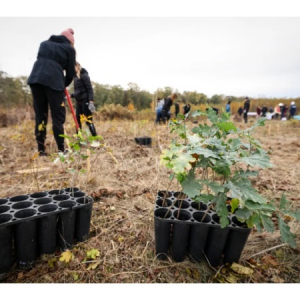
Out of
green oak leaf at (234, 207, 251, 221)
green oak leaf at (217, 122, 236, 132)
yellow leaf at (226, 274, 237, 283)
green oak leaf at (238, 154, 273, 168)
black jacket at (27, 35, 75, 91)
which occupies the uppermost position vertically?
black jacket at (27, 35, 75, 91)

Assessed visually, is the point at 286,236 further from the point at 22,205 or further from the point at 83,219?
the point at 22,205

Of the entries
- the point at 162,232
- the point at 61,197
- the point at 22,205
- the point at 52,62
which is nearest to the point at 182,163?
the point at 162,232

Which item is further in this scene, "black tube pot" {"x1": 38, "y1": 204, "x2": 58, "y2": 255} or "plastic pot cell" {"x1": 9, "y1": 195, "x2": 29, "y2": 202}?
"plastic pot cell" {"x1": 9, "y1": 195, "x2": 29, "y2": 202}

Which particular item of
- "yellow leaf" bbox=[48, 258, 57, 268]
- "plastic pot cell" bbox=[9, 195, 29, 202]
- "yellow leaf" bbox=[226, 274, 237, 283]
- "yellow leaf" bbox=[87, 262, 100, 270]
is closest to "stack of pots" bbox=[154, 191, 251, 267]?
"yellow leaf" bbox=[226, 274, 237, 283]

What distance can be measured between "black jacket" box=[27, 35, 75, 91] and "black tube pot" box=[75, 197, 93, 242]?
1.81 meters

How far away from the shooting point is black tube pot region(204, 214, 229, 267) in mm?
1204

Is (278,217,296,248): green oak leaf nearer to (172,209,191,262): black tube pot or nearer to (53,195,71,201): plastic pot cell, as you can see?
(172,209,191,262): black tube pot

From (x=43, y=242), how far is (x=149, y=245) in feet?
2.34

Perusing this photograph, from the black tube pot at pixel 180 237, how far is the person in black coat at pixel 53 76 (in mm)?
2023

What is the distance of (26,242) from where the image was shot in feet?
3.84

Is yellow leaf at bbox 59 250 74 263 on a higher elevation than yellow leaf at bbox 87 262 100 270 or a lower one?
higher

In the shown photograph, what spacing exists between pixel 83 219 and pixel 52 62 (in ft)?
7.22

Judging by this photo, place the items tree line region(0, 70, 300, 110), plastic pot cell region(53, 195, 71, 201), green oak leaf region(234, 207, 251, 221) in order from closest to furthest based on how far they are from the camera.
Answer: green oak leaf region(234, 207, 251, 221) < plastic pot cell region(53, 195, 71, 201) < tree line region(0, 70, 300, 110)

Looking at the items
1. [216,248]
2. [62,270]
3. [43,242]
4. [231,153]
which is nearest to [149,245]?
[216,248]
